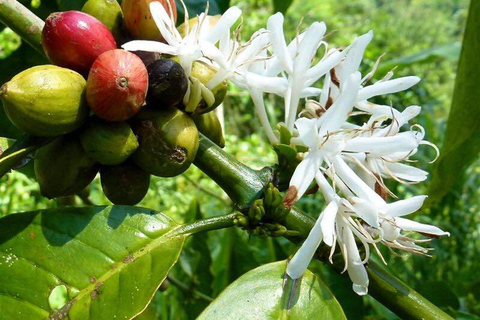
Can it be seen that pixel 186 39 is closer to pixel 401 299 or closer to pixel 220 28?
pixel 220 28

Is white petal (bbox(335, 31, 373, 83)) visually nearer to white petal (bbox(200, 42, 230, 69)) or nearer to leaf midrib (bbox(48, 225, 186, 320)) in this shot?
white petal (bbox(200, 42, 230, 69))

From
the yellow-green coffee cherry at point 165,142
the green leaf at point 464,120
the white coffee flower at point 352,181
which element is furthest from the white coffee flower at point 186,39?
the green leaf at point 464,120

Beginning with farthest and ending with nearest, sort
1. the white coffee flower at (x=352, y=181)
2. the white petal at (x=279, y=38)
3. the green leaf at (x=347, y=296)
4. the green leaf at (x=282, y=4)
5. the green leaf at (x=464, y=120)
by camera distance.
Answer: the green leaf at (x=282, y=4)
the green leaf at (x=347, y=296)
the green leaf at (x=464, y=120)
the white petal at (x=279, y=38)
the white coffee flower at (x=352, y=181)

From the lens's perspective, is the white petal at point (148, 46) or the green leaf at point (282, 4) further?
the green leaf at point (282, 4)

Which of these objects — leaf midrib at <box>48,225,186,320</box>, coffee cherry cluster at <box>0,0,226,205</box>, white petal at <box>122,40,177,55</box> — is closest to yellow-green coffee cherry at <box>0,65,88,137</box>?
coffee cherry cluster at <box>0,0,226,205</box>

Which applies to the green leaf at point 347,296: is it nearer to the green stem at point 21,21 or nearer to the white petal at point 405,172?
the white petal at point 405,172

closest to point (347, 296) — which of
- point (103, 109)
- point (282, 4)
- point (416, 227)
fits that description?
point (416, 227)
